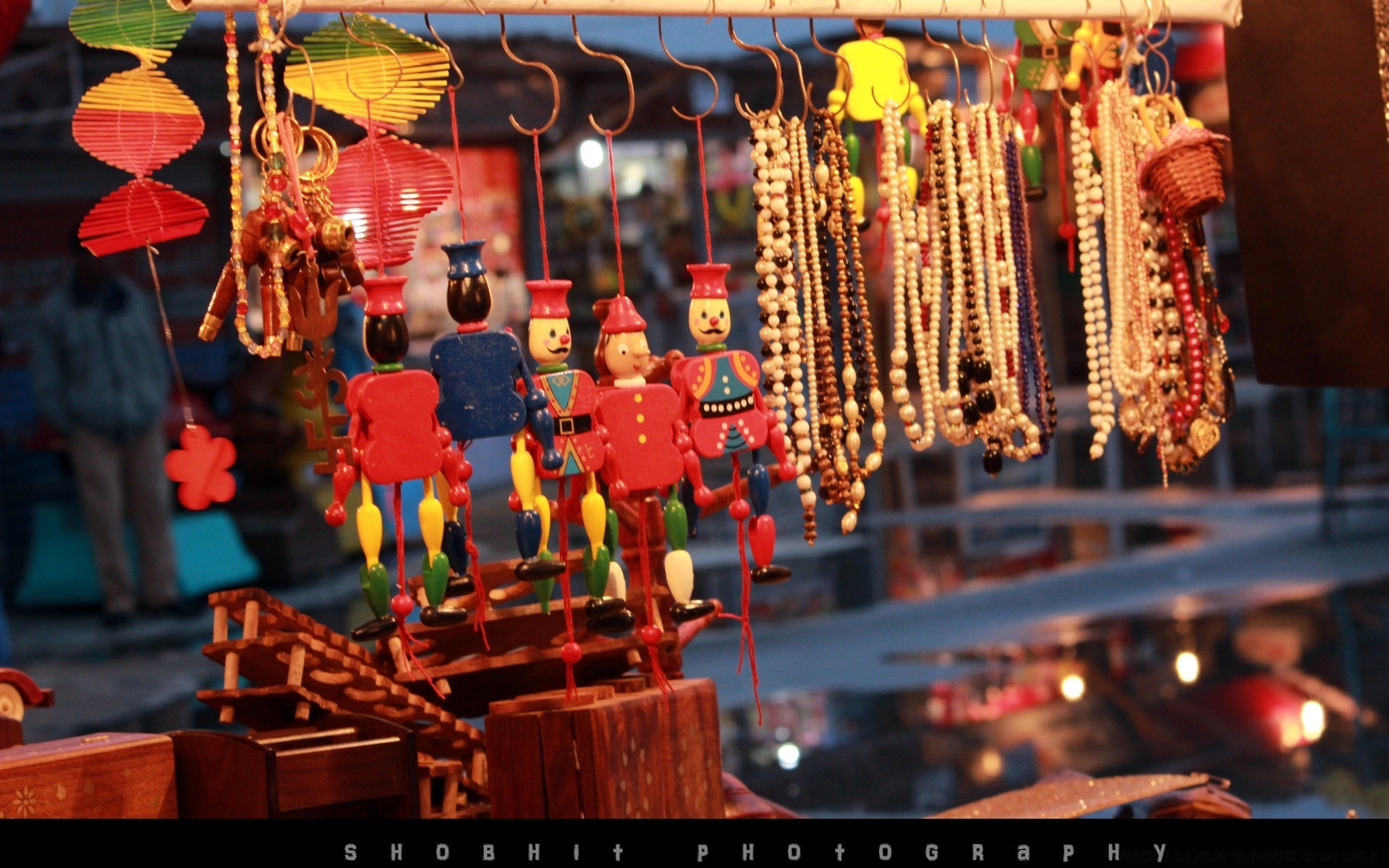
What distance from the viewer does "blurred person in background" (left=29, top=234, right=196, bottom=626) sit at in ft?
17.0

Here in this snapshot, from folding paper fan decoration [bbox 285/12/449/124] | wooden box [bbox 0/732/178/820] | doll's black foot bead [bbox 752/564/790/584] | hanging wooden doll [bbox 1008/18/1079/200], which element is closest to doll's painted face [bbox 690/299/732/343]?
doll's black foot bead [bbox 752/564/790/584]

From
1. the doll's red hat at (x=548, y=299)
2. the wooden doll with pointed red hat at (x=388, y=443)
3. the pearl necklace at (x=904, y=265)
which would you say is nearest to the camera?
the wooden doll with pointed red hat at (x=388, y=443)

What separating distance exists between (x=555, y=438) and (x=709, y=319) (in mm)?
237

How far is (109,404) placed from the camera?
5.19m

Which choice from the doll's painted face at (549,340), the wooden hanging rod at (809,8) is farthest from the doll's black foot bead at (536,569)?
the wooden hanging rod at (809,8)

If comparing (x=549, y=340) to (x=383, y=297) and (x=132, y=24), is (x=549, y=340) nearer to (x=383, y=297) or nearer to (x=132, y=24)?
(x=383, y=297)

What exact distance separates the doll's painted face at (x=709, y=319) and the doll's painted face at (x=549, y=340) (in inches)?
6.4

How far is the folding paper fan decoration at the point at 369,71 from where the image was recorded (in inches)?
63.3

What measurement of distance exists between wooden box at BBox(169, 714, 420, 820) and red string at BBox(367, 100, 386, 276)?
589mm

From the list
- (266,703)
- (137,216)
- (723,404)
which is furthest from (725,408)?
(266,703)

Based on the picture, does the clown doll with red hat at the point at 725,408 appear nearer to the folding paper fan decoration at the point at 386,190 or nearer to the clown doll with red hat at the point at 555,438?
the clown doll with red hat at the point at 555,438

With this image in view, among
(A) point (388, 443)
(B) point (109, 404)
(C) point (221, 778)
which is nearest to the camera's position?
(A) point (388, 443)

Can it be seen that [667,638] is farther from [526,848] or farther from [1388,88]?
[1388,88]

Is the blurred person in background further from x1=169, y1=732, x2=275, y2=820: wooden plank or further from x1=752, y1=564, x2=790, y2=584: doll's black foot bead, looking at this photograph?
x1=752, y1=564, x2=790, y2=584: doll's black foot bead
